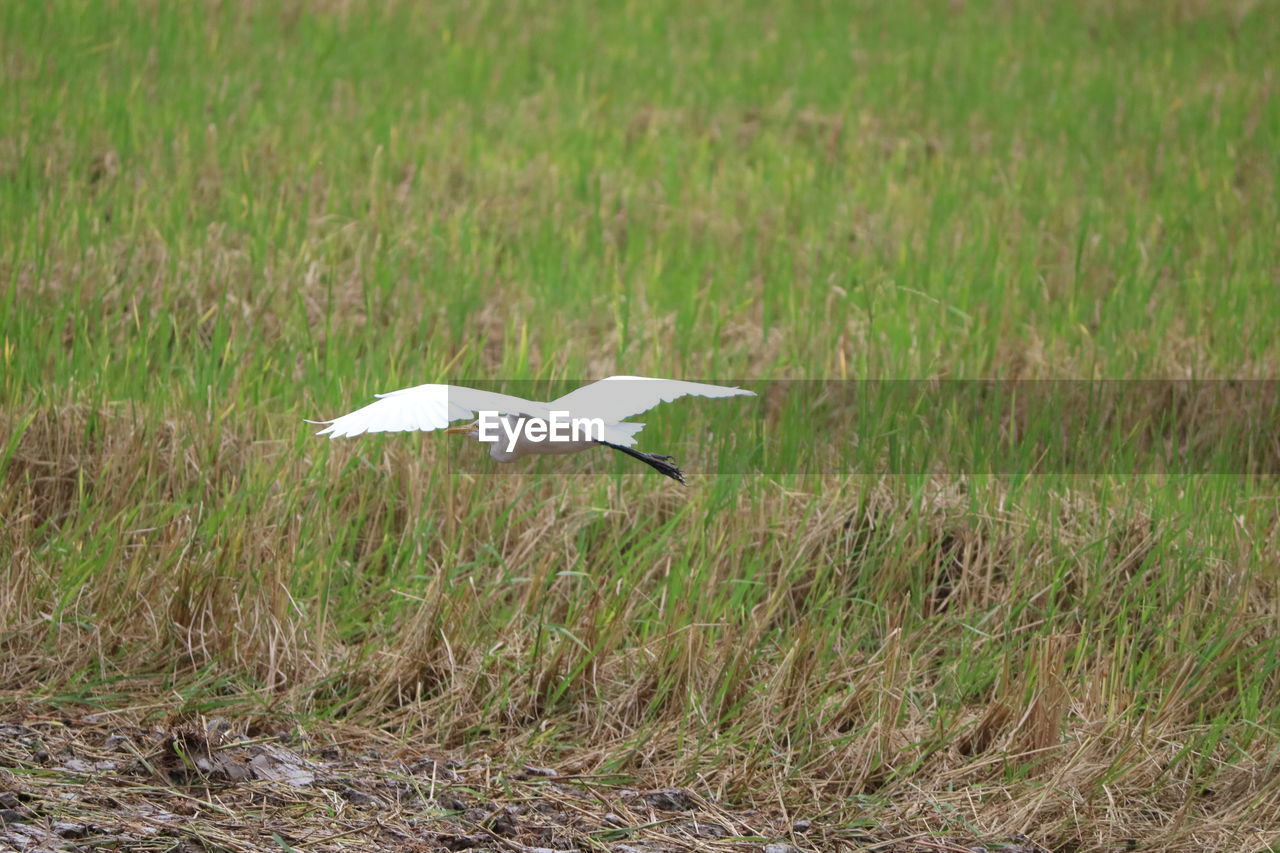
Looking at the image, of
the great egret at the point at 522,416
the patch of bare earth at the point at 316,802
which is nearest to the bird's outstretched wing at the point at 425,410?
the great egret at the point at 522,416

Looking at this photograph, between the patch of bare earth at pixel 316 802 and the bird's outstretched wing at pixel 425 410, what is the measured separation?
116 cm

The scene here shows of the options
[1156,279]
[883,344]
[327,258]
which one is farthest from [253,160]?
[1156,279]

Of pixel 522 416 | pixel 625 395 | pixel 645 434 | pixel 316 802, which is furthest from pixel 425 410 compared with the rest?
pixel 645 434

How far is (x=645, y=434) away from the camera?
393 cm

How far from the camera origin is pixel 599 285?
197 inches

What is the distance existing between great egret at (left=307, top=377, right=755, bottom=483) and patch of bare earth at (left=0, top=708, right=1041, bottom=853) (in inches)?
Result: 45.6

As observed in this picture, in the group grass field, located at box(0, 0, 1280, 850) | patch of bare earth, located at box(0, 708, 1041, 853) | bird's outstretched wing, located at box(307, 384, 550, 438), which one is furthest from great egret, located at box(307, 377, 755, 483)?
grass field, located at box(0, 0, 1280, 850)

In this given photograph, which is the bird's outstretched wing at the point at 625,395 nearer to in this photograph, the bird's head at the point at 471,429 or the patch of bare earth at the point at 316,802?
the bird's head at the point at 471,429

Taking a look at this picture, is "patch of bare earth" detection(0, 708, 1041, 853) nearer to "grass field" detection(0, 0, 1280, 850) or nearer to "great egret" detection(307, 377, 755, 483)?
"grass field" detection(0, 0, 1280, 850)

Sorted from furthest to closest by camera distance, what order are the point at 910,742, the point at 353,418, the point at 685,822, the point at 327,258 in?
the point at 327,258
the point at 910,742
the point at 685,822
the point at 353,418

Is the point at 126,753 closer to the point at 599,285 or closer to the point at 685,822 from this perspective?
the point at 685,822

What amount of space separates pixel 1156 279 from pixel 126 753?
440cm

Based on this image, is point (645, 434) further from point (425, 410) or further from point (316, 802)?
point (425, 410)

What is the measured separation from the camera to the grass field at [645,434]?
3002mm
